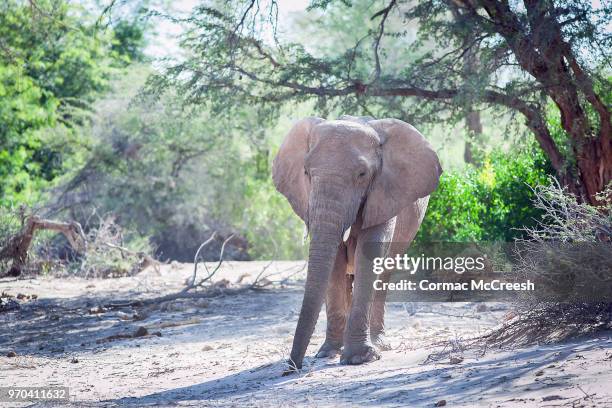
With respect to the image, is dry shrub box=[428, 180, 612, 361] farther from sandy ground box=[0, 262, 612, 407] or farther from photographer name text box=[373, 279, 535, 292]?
photographer name text box=[373, 279, 535, 292]

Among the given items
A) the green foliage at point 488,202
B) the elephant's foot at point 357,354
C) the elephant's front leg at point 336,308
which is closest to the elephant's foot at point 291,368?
the elephant's foot at point 357,354

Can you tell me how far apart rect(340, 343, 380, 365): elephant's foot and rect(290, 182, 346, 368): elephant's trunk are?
1.70 feet

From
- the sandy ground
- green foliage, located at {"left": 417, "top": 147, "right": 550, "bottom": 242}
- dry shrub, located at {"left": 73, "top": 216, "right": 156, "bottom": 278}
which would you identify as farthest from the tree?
dry shrub, located at {"left": 73, "top": 216, "right": 156, "bottom": 278}

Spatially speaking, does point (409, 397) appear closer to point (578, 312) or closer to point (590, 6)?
point (578, 312)

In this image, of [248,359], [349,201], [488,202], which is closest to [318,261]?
[349,201]

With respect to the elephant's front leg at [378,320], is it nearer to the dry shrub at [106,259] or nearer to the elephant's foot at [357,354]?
the elephant's foot at [357,354]

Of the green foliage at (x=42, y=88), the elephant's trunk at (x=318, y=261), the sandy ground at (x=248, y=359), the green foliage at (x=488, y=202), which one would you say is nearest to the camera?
the sandy ground at (x=248, y=359)

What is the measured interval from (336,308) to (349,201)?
1.22 metres

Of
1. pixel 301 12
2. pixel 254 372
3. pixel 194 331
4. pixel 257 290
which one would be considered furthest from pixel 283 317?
pixel 301 12

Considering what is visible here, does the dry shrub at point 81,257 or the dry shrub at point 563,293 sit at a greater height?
the dry shrub at point 81,257

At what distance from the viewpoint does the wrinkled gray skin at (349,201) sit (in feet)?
25.0

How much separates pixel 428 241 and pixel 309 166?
7.27 m

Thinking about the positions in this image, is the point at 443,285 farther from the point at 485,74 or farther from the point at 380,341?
the point at 380,341

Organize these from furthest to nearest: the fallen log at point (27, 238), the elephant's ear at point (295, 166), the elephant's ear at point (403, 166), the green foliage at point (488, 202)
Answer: the fallen log at point (27, 238) < the green foliage at point (488, 202) < the elephant's ear at point (295, 166) < the elephant's ear at point (403, 166)
